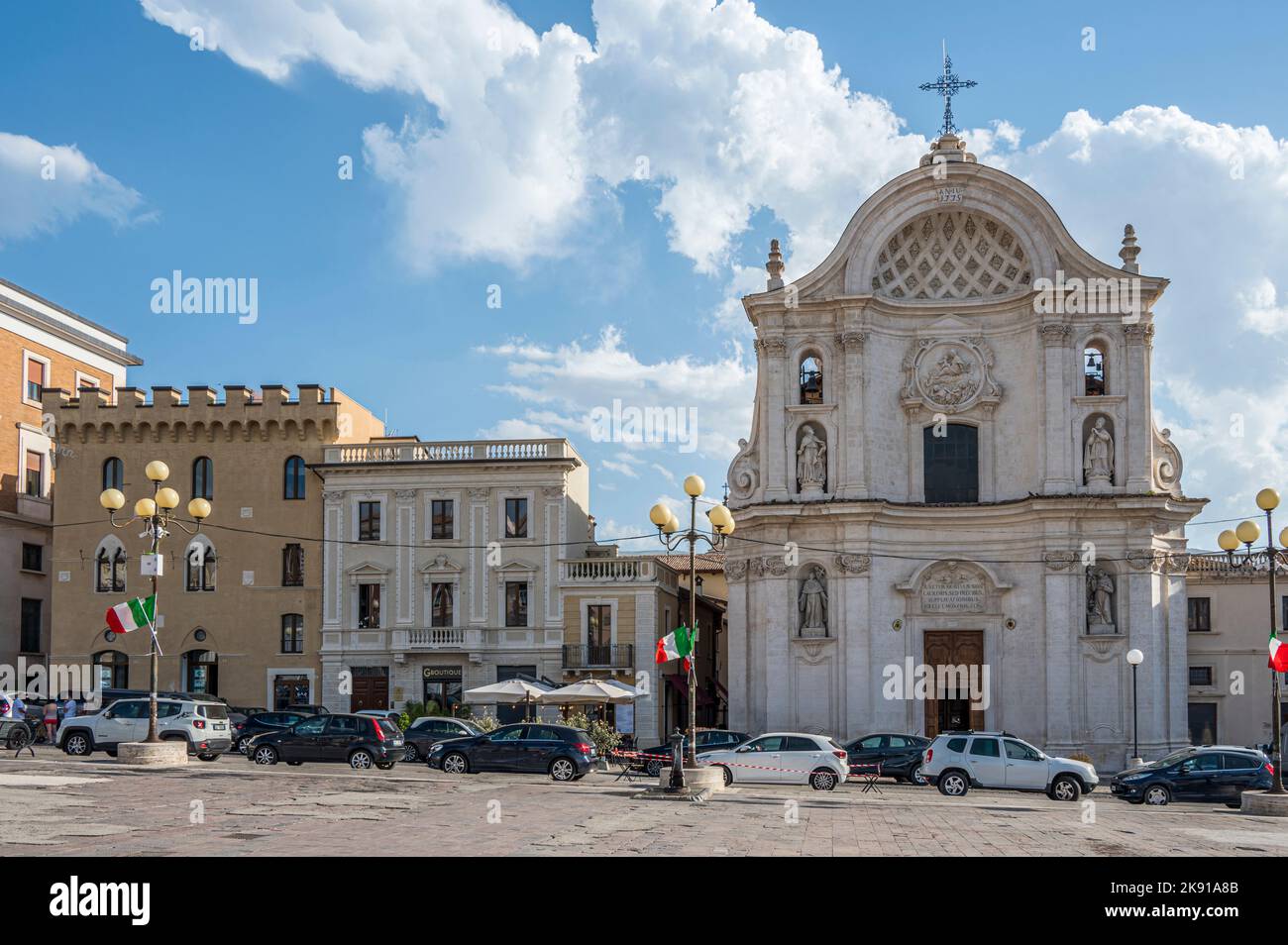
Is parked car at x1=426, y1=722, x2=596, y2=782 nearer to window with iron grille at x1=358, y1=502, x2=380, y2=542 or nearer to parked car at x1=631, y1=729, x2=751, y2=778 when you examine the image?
parked car at x1=631, y1=729, x2=751, y2=778

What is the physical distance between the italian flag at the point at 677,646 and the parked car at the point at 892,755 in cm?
890

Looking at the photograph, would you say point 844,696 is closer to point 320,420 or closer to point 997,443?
point 997,443

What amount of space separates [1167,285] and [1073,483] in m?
7.69

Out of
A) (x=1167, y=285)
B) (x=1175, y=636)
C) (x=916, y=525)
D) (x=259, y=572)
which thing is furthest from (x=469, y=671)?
(x=1167, y=285)

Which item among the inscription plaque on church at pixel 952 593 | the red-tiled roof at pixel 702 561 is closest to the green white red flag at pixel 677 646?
the inscription plaque on church at pixel 952 593

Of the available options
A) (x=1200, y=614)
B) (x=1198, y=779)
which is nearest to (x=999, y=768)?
(x=1198, y=779)

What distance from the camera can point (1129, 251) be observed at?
157 ft

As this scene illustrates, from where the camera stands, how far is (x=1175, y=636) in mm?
46375

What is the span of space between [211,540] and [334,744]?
905 inches

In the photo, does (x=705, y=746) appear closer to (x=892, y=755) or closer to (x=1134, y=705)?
(x=892, y=755)

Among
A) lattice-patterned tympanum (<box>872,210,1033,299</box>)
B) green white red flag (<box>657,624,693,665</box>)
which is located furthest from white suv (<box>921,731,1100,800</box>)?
lattice-patterned tympanum (<box>872,210,1033,299</box>)

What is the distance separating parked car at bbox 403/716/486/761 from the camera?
38.3 m

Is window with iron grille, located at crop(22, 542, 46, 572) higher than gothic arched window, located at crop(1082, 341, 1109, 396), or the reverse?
gothic arched window, located at crop(1082, 341, 1109, 396)

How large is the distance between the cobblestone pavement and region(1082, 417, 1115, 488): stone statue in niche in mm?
15530
